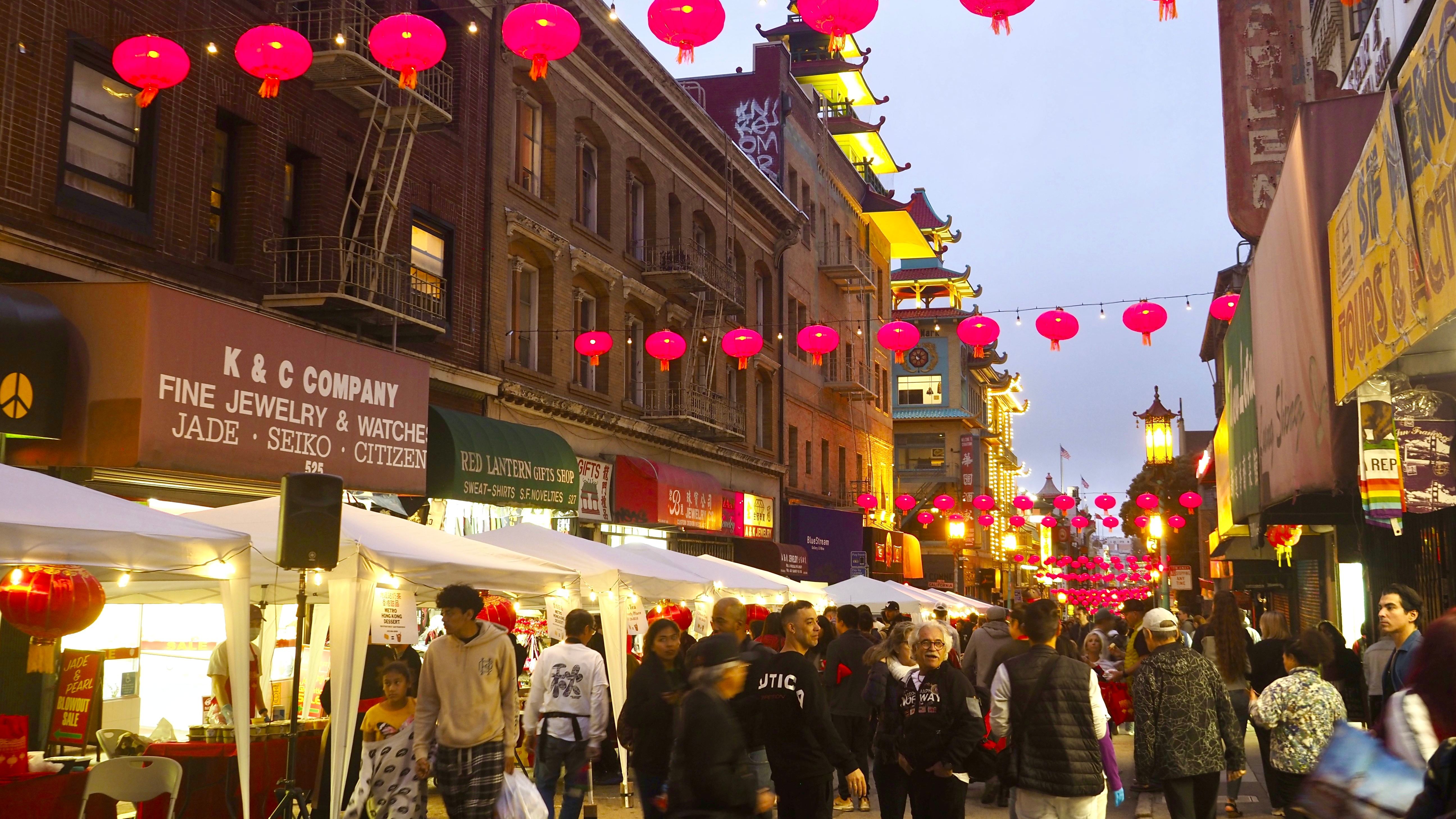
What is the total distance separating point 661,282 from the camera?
2983 centimetres

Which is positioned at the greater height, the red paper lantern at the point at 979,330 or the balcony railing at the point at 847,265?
the balcony railing at the point at 847,265

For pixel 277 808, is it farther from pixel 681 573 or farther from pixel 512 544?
pixel 681 573

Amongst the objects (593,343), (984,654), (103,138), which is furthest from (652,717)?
(593,343)

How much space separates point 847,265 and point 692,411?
1671cm

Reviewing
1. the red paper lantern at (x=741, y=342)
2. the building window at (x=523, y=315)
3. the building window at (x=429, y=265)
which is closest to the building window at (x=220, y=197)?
the building window at (x=429, y=265)

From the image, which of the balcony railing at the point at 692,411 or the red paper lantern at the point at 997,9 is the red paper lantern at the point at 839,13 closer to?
the red paper lantern at the point at 997,9

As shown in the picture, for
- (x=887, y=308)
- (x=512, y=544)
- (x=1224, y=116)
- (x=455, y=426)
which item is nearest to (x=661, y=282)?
(x=455, y=426)

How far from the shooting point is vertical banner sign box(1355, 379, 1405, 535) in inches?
345

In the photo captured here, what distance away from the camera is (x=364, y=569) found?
1102 centimetres

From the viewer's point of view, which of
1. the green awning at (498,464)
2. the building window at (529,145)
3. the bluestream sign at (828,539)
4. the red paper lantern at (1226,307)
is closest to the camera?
the green awning at (498,464)

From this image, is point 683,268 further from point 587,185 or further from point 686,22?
point 686,22

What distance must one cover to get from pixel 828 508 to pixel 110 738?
3221 centimetres

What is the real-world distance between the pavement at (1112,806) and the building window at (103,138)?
7.78 metres

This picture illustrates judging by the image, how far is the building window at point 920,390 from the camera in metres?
76.2
